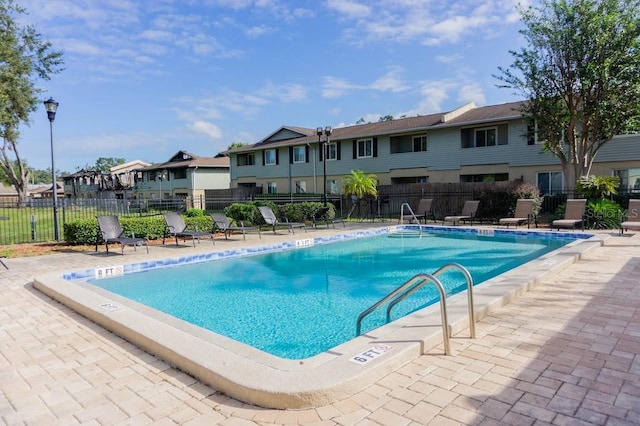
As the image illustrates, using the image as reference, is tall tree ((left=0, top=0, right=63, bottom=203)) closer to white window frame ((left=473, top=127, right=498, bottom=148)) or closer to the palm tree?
the palm tree

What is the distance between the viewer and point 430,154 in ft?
77.6

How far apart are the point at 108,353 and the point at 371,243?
32.6 ft

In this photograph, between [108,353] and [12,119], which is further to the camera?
[12,119]

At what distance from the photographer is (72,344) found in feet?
13.5

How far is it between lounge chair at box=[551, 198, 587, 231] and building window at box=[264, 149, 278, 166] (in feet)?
68.8

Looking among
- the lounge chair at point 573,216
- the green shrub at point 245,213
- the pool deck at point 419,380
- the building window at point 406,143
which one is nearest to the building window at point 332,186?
the building window at point 406,143

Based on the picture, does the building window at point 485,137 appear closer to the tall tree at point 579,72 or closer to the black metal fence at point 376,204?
the black metal fence at point 376,204

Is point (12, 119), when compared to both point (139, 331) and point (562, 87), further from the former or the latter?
point (562, 87)

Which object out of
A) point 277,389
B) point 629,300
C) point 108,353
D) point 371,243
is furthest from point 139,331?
point 371,243

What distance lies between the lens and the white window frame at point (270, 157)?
31122 mm

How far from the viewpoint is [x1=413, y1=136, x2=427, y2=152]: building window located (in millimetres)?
24375

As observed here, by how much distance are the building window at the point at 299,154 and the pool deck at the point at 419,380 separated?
24.7m

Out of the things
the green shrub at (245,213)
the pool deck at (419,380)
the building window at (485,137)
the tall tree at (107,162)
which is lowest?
the pool deck at (419,380)

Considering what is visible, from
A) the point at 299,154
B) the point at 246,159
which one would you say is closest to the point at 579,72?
the point at 299,154
